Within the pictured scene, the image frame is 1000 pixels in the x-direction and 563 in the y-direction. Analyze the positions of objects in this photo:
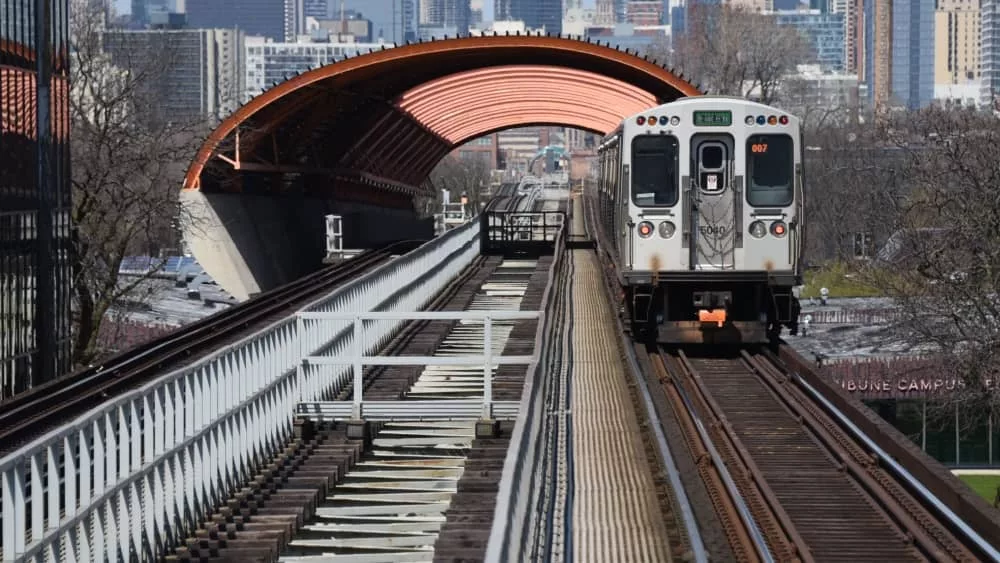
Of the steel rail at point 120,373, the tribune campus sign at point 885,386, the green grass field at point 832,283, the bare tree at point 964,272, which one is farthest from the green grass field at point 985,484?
the green grass field at point 832,283

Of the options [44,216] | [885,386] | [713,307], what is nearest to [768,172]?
[713,307]

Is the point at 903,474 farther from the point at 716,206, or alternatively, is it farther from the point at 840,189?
the point at 840,189

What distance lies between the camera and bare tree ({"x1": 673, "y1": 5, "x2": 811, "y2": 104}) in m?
77.4

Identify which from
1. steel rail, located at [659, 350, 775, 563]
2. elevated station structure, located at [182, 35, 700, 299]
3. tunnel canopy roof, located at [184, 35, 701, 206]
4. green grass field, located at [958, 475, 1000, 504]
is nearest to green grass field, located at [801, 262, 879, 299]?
elevated station structure, located at [182, 35, 700, 299]

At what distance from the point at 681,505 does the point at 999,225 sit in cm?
1728

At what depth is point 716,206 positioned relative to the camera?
21219mm

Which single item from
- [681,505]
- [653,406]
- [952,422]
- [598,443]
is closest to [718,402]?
[653,406]

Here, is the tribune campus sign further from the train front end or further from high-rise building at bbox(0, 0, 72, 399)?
high-rise building at bbox(0, 0, 72, 399)

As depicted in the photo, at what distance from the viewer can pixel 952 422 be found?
141 feet

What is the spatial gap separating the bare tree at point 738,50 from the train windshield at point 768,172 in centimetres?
5015

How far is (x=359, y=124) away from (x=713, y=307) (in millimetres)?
30600

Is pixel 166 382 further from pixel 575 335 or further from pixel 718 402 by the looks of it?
pixel 575 335

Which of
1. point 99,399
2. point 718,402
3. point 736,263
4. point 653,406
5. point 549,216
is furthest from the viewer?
point 549,216

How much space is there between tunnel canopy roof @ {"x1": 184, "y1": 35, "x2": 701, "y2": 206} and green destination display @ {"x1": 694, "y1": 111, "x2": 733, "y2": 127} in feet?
57.6
